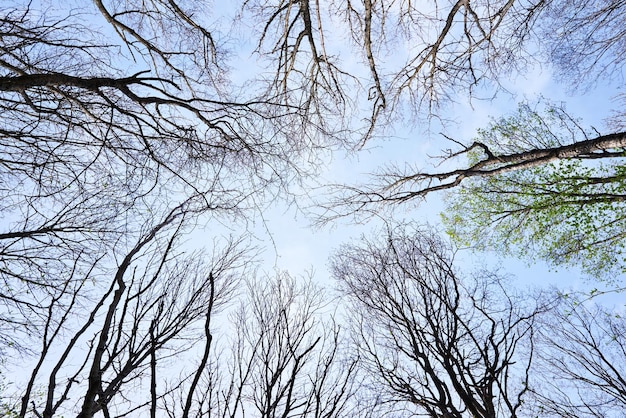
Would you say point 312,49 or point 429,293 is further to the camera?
point 429,293

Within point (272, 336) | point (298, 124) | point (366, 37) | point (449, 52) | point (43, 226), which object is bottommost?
point (272, 336)

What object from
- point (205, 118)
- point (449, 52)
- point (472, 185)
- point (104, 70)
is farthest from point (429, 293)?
point (104, 70)

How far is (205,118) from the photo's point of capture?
455 cm

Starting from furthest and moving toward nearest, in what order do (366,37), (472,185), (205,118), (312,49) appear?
(472,185)
(312,49)
(366,37)
(205,118)

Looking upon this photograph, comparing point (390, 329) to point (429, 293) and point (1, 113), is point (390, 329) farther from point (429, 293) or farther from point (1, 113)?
point (1, 113)

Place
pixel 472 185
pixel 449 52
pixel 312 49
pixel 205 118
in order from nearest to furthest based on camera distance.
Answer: pixel 205 118, pixel 312 49, pixel 449 52, pixel 472 185

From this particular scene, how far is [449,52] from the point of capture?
20.4ft

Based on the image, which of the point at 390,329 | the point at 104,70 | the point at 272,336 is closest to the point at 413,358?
the point at 390,329

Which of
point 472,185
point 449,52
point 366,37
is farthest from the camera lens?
point 472,185

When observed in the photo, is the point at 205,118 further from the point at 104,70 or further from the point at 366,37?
the point at 366,37

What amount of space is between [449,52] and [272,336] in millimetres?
5737

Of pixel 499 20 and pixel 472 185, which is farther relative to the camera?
pixel 472 185

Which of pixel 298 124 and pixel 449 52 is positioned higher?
pixel 449 52

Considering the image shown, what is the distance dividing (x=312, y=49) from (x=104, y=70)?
120 inches
